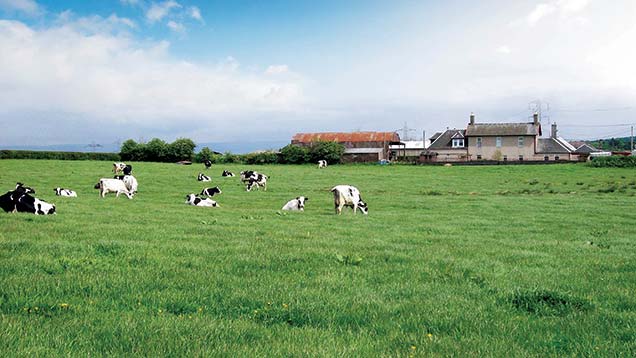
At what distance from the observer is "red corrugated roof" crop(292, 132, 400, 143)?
120 meters

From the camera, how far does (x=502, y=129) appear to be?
97.1 metres

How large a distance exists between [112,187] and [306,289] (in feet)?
82.5

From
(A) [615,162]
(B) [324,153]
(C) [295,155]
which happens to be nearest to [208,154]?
(C) [295,155]

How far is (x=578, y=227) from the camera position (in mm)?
19031

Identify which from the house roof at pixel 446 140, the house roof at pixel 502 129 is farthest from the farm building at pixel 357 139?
the house roof at pixel 502 129

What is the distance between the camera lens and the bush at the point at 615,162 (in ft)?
215

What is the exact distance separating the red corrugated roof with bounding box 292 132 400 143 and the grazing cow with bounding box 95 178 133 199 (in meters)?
90.1

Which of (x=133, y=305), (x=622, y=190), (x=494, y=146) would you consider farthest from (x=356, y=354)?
(x=494, y=146)

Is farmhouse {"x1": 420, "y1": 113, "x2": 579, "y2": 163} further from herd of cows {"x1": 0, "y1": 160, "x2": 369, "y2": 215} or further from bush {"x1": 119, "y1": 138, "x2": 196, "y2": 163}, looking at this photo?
herd of cows {"x1": 0, "y1": 160, "x2": 369, "y2": 215}

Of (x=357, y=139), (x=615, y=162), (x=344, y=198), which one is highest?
(x=357, y=139)

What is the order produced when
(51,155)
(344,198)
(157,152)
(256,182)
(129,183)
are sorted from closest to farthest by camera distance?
(344,198), (129,183), (256,182), (51,155), (157,152)

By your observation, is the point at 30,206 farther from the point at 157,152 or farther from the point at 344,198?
the point at 157,152

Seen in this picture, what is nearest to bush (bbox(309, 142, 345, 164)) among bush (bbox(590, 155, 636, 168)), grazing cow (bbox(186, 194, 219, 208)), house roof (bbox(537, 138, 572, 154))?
house roof (bbox(537, 138, 572, 154))

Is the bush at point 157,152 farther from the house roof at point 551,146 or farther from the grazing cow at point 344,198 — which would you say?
the grazing cow at point 344,198
